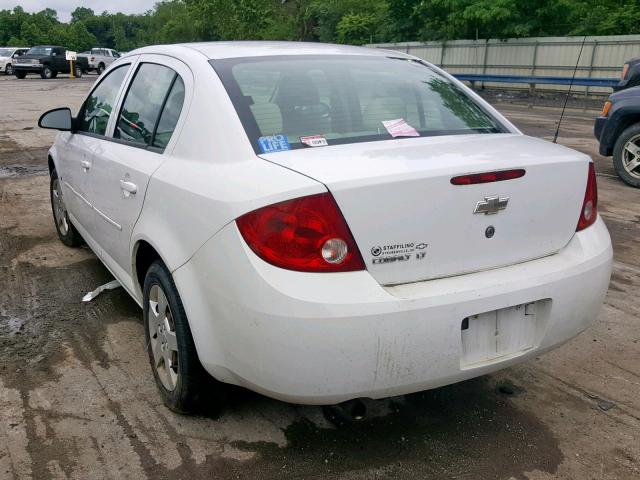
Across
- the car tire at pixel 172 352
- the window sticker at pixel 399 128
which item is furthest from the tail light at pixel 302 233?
the window sticker at pixel 399 128

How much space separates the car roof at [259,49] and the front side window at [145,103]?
135mm

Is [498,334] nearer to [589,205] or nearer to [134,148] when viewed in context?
[589,205]

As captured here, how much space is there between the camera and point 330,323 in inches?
84.3

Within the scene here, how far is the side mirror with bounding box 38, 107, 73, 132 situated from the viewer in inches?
167

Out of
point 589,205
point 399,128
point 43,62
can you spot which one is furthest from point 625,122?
point 43,62

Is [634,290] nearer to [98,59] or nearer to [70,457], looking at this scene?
[70,457]

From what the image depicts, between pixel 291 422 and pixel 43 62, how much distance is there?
124ft

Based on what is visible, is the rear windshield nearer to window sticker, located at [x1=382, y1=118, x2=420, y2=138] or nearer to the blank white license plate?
window sticker, located at [x1=382, y1=118, x2=420, y2=138]

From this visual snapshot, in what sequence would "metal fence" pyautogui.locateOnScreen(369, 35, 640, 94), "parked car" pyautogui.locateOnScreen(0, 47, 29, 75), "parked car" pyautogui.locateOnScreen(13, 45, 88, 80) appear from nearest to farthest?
1. "metal fence" pyautogui.locateOnScreen(369, 35, 640, 94)
2. "parked car" pyautogui.locateOnScreen(13, 45, 88, 80)
3. "parked car" pyautogui.locateOnScreen(0, 47, 29, 75)

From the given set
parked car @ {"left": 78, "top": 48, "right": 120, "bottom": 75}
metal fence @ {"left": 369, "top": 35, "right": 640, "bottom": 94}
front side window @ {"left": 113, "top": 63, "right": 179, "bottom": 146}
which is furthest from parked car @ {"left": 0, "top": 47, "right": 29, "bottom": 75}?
front side window @ {"left": 113, "top": 63, "right": 179, "bottom": 146}

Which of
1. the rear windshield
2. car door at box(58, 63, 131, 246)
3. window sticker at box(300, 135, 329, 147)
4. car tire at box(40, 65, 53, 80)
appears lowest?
car tire at box(40, 65, 53, 80)

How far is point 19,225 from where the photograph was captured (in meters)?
6.15

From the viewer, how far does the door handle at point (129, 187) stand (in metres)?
3.03

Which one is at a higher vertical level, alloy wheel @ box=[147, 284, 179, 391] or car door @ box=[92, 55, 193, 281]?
car door @ box=[92, 55, 193, 281]
